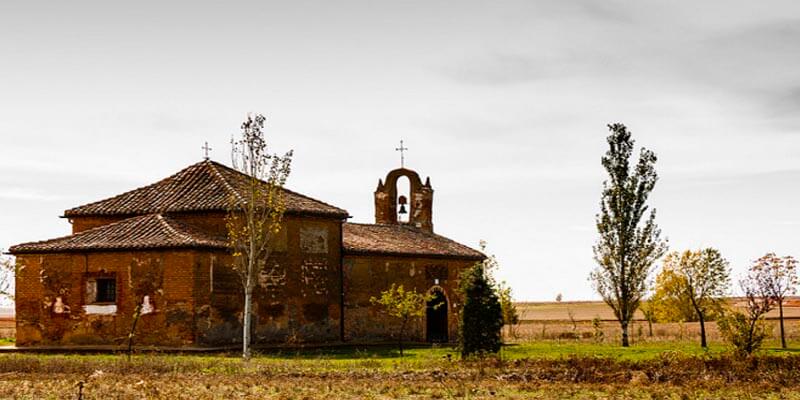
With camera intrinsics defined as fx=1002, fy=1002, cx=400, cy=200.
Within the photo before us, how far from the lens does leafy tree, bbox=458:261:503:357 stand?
98.3 feet

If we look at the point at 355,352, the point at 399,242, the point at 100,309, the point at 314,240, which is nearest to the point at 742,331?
the point at 355,352

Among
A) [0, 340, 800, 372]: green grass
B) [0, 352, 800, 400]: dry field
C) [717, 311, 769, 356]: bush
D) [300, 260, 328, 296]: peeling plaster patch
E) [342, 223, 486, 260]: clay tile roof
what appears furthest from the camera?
[342, 223, 486, 260]: clay tile roof

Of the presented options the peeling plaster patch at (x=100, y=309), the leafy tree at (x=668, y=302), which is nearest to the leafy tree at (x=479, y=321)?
the peeling plaster patch at (x=100, y=309)

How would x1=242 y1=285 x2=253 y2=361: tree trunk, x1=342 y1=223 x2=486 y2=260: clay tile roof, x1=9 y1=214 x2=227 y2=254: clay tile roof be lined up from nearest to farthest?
x1=242 y1=285 x2=253 y2=361: tree trunk
x1=9 y1=214 x2=227 y2=254: clay tile roof
x1=342 y1=223 x2=486 y2=260: clay tile roof

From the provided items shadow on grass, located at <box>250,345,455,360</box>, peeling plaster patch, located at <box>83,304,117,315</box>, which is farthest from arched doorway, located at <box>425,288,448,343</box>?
peeling plaster patch, located at <box>83,304,117,315</box>

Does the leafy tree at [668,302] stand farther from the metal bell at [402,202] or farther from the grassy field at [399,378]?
the grassy field at [399,378]

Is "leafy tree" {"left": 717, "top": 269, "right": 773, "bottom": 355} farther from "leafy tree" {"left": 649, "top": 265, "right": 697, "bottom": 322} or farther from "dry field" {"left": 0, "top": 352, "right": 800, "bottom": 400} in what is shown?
"leafy tree" {"left": 649, "top": 265, "right": 697, "bottom": 322}

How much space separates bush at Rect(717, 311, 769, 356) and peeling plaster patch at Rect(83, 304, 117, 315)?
19.0m

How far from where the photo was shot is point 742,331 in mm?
28188

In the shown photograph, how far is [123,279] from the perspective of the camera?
3253cm

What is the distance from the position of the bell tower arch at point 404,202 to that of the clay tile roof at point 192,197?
9288mm

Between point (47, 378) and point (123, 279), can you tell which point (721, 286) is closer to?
point (123, 279)

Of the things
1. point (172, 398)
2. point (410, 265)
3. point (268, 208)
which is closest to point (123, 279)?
point (268, 208)

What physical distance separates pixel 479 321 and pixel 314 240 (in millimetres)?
9024
